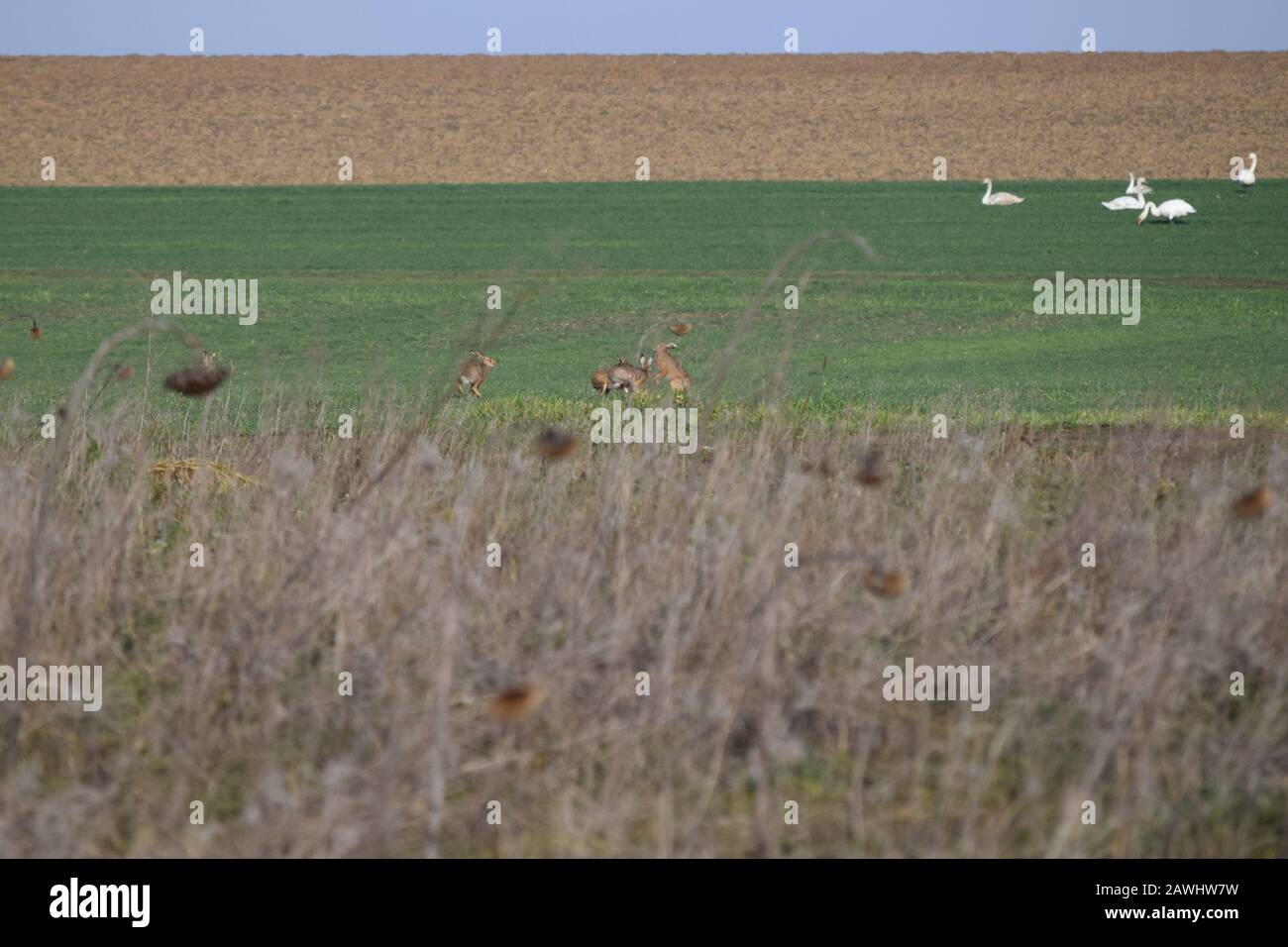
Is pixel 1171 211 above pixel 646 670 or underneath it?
above

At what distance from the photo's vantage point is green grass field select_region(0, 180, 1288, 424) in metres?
14.2

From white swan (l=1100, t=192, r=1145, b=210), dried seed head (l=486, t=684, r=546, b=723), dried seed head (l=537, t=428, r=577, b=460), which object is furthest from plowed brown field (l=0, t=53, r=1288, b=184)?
dried seed head (l=486, t=684, r=546, b=723)

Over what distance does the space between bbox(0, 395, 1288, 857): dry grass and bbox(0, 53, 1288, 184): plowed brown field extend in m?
50.3

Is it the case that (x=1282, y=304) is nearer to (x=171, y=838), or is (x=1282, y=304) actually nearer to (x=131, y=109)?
(x=171, y=838)

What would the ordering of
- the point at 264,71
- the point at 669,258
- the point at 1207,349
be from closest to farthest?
the point at 1207,349 → the point at 669,258 → the point at 264,71

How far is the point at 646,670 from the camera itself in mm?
5191

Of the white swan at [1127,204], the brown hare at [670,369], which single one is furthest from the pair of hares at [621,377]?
the white swan at [1127,204]

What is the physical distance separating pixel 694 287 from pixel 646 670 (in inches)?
760

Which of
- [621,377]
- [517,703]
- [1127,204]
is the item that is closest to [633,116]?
[1127,204]

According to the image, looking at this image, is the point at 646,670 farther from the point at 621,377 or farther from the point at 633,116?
the point at 633,116

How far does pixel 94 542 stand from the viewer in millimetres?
5949

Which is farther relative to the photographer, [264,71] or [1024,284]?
[264,71]

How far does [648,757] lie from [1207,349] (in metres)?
13.5
